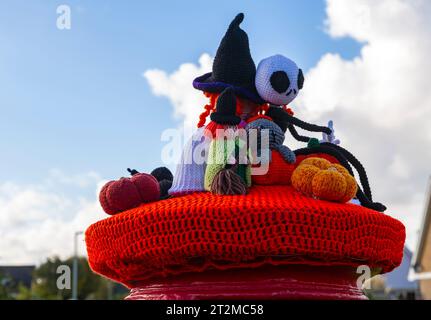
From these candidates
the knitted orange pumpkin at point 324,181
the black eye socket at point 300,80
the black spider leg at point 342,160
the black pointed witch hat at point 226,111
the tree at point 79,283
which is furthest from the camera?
the tree at point 79,283

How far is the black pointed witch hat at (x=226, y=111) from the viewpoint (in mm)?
2258

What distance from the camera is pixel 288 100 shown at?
2.52 metres

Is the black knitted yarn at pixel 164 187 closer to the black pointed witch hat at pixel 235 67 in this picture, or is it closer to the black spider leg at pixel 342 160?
the black pointed witch hat at pixel 235 67

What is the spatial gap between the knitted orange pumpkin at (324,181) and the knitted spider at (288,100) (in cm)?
19

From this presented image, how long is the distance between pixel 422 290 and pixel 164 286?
19.8 meters

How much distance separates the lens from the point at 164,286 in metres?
2.17

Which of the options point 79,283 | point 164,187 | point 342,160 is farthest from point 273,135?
point 79,283

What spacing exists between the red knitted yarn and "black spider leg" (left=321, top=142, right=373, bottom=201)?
315 millimetres

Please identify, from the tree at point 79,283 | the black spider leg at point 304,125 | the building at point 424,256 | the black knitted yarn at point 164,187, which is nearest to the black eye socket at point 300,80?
the black spider leg at point 304,125

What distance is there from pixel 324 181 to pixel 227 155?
0.33 m

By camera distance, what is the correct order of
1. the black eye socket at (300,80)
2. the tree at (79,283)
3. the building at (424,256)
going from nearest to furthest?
the black eye socket at (300,80)
the building at (424,256)
the tree at (79,283)

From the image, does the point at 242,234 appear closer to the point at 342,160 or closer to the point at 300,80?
the point at 342,160
